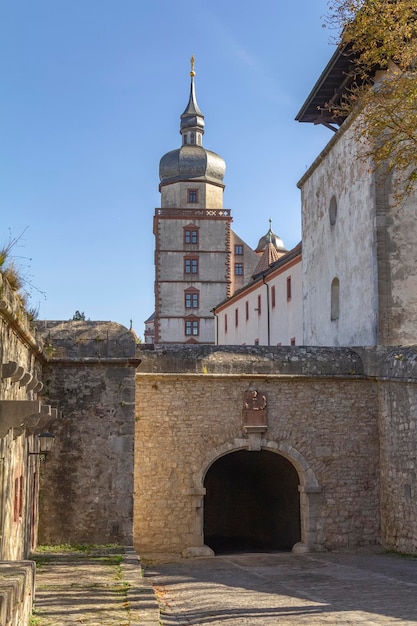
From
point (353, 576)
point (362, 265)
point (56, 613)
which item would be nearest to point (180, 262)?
point (362, 265)

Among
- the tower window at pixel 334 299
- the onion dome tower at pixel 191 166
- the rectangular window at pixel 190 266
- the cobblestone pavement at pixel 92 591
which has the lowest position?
the cobblestone pavement at pixel 92 591

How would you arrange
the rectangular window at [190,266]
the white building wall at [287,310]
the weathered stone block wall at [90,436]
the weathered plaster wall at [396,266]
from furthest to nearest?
the rectangular window at [190,266] < the white building wall at [287,310] < the weathered plaster wall at [396,266] < the weathered stone block wall at [90,436]

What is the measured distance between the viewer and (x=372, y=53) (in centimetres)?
1231

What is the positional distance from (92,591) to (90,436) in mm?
5152

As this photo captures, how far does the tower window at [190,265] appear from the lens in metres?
62.9

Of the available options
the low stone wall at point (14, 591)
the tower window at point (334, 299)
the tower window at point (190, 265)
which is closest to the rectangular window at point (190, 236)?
the tower window at point (190, 265)

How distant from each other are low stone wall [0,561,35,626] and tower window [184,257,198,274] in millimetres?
55859

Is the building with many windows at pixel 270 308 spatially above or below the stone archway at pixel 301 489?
above

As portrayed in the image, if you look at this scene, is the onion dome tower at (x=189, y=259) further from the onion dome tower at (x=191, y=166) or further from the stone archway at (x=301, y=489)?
the stone archway at (x=301, y=489)

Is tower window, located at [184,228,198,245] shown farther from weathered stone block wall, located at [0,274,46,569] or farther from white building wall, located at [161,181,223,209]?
weathered stone block wall, located at [0,274,46,569]

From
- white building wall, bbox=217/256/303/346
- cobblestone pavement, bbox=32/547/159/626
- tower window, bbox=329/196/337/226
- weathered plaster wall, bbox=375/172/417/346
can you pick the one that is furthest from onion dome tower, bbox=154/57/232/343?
cobblestone pavement, bbox=32/547/159/626

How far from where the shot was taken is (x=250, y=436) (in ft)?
55.6

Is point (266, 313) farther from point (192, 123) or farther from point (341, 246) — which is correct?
point (192, 123)

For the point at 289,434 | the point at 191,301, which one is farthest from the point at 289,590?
the point at 191,301
